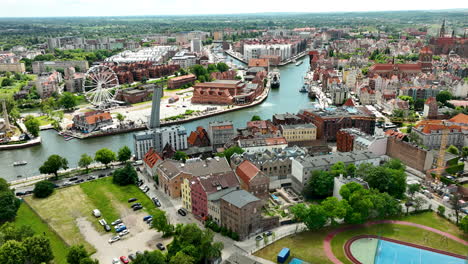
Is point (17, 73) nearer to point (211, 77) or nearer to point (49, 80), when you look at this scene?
point (49, 80)

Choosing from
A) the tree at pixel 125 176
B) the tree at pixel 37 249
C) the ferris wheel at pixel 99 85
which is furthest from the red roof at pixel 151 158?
the ferris wheel at pixel 99 85

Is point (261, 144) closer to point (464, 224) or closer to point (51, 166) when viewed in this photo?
point (464, 224)

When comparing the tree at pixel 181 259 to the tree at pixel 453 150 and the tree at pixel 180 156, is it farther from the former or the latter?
the tree at pixel 453 150

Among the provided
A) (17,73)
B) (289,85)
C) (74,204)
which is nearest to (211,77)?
(289,85)

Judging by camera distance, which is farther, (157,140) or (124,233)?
(157,140)

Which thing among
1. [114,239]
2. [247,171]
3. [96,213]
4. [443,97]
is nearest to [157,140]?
[96,213]

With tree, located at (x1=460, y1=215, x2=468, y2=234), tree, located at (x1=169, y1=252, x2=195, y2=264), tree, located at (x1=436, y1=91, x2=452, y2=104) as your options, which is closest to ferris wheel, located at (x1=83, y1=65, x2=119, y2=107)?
tree, located at (x1=169, y1=252, x2=195, y2=264)
